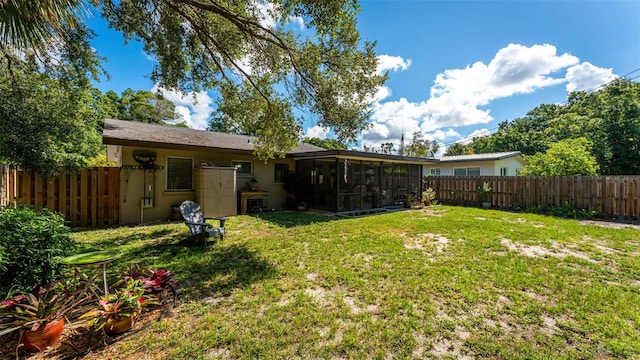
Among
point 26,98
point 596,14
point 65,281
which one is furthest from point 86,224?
point 596,14

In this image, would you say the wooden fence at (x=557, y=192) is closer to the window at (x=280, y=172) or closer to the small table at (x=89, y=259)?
the window at (x=280, y=172)

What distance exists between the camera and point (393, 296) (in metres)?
3.19

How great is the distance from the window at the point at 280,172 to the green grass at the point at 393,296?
498 centimetres

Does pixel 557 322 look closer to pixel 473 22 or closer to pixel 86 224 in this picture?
pixel 473 22

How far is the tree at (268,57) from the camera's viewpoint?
5262mm

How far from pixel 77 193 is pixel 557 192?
1667 centimetres

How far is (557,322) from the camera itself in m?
2.65

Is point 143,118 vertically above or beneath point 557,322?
above

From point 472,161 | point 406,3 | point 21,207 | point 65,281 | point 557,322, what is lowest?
point 557,322

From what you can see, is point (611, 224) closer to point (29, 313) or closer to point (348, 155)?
point (348, 155)

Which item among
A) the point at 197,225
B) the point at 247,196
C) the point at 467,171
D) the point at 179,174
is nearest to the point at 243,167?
the point at 247,196

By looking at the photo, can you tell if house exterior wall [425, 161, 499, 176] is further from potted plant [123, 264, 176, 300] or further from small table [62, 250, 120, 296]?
small table [62, 250, 120, 296]

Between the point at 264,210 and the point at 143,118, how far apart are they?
24.2 meters

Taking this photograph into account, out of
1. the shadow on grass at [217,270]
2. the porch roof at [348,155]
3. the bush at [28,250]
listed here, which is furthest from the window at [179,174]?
the bush at [28,250]
